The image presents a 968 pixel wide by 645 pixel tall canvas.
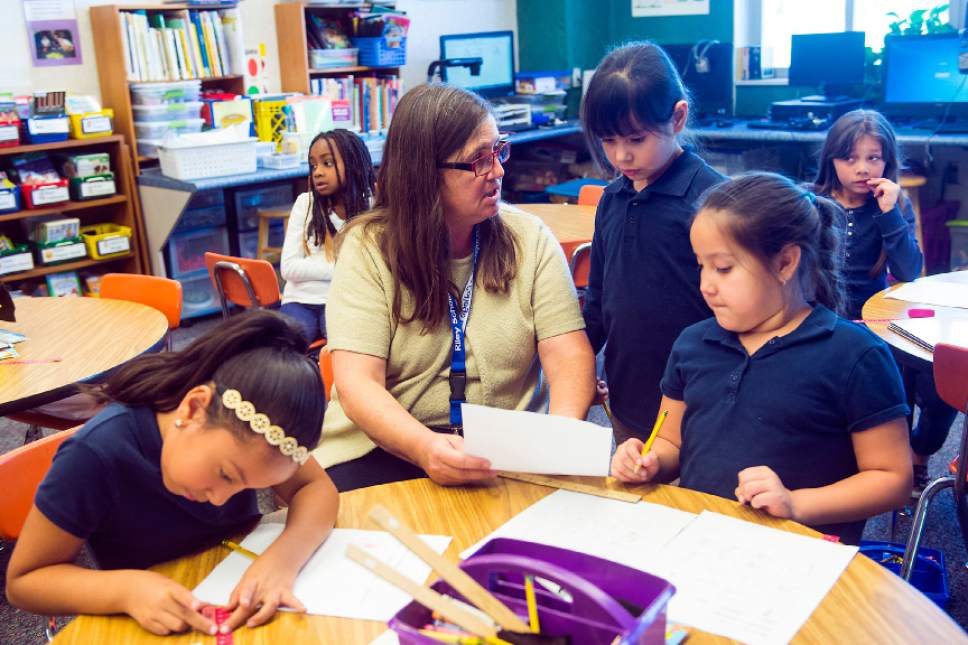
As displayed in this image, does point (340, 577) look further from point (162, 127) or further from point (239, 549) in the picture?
point (162, 127)

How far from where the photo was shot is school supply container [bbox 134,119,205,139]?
4633 millimetres

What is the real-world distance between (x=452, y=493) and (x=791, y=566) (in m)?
0.49

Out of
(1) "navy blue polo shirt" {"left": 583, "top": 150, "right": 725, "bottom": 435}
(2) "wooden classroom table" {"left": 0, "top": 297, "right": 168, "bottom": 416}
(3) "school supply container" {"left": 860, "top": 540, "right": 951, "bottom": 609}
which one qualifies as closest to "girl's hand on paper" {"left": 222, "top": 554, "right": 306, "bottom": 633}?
(1) "navy blue polo shirt" {"left": 583, "top": 150, "right": 725, "bottom": 435}

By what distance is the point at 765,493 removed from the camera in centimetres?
126

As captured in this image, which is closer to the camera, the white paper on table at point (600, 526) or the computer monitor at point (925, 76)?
the white paper on table at point (600, 526)

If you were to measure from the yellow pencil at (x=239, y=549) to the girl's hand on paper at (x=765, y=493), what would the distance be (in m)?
0.66

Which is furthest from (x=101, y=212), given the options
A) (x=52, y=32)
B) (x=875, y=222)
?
(x=875, y=222)

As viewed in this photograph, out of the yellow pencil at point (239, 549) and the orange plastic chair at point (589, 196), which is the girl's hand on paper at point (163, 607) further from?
the orange plastic chair at point (589, 196)

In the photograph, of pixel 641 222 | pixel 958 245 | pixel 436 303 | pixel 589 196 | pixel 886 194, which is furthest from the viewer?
pixel 958 245

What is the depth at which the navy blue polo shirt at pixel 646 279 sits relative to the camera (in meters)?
1.83

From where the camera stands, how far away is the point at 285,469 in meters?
1.20

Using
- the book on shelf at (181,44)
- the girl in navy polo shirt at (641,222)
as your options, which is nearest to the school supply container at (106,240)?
the book on shelf at (181,44)

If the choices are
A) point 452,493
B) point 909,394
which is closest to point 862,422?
point 452,493

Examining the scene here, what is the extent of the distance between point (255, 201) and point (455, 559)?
426 centimetres
